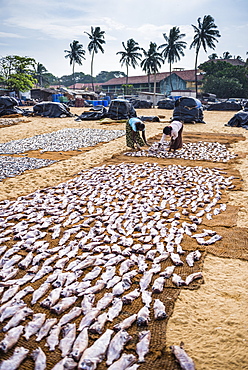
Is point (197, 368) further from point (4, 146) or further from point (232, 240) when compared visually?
point (4, 146)

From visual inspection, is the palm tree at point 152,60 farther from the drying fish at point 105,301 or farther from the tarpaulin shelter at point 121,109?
the drying fish at point 105,301

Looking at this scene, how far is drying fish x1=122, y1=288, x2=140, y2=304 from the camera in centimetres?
266

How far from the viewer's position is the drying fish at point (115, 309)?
2492 millimetres

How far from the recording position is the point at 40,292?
9.10 ft

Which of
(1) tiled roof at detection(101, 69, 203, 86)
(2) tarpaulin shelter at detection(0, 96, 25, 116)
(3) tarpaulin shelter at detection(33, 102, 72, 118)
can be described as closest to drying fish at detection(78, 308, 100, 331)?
(3) tarpaulin shelter at detection(33, 102, 72, 118)

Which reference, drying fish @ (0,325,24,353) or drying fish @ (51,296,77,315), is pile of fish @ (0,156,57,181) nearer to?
drying fish @ (51,296,77,315)

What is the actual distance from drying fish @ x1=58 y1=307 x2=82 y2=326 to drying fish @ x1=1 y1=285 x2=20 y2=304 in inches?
25.0

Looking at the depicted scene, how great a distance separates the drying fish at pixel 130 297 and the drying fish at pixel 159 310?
20cm

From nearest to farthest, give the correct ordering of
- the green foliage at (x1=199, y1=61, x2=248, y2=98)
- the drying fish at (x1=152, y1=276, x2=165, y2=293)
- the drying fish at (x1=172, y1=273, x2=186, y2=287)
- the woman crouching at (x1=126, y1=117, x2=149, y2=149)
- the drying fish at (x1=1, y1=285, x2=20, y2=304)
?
the drying fish at (x1=1, y1=285, x2=20, y2=304) → the drying fish at (x1=152, y1=276, x2=165, y2=293) → the drying fish at (x1=172, y1=273, x2=186, y2=287) → the woman crouching at (x1=126, y1=117, x2=149, y2=149) → the green foliage at (x1=199, y1=61, x2=248, y2=98)

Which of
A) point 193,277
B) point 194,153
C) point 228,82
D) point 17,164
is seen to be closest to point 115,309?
point 193,277

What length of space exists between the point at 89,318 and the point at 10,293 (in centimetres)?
88

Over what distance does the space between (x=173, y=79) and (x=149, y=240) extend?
53.0 m

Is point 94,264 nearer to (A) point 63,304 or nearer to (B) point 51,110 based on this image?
(A) point 63,304

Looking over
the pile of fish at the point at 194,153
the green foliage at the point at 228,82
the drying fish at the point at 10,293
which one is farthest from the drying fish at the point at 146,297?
the green foliage at the point at 228,82
